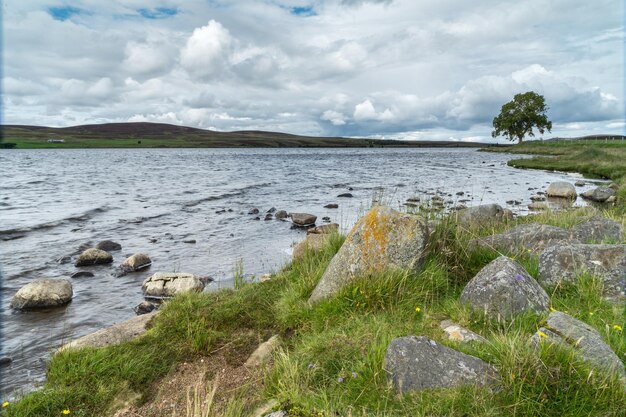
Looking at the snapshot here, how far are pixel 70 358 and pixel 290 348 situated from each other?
322cm

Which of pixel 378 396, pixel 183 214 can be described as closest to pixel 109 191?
pixel 183 214

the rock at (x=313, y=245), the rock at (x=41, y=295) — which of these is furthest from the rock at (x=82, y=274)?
the rock at (x=313, y=245)

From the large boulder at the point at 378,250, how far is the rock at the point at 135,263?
8.50 meters

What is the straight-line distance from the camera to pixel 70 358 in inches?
230

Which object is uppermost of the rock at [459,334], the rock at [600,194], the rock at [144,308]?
the rock at [600,194]

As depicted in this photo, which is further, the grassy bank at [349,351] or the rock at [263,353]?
the rock at [263,353]

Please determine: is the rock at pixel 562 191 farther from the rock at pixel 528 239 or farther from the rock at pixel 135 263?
the rock at pixel 135 263

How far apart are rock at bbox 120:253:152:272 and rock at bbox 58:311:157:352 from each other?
20.0 ft

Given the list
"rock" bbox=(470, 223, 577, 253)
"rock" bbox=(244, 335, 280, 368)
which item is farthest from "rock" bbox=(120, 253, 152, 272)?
"rock" bbox=(470, 223, 577, 253)

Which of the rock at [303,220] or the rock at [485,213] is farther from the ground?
the rock at [485,213]

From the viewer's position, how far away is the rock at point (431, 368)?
4.04 m

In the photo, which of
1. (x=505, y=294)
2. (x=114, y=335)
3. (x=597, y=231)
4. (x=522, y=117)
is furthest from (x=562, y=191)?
(x=522, y=117)

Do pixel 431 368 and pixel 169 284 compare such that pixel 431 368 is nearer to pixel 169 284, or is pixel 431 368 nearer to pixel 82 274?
pixel 169 284

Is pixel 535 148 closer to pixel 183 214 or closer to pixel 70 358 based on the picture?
pixel 183 214
